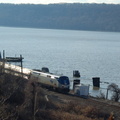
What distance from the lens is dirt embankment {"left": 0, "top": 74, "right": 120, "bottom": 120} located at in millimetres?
24502

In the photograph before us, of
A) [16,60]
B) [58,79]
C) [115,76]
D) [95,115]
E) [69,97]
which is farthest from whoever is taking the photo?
[16,60]

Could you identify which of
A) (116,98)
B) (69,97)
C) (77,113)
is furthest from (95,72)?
(77,113)

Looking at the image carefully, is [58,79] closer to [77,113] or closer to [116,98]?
[116,98]

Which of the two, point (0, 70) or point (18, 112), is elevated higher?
point (0, 70)

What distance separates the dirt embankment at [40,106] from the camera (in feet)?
80.4

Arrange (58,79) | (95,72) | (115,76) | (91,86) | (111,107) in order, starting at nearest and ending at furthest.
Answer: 1. (111,107)
2. (58,79)
3. (91,86)
4. (115,76)
5. (95,72)

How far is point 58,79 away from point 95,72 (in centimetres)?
2778

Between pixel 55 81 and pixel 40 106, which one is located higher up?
pixel 55 81

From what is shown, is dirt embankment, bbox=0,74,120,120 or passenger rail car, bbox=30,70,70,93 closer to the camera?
dirt embankment, bbox=0,74,120,120

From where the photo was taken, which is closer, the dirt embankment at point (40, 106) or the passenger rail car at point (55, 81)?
the dirt embankment at point (40, 106)

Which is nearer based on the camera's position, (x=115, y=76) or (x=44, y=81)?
(x=44, y=81)

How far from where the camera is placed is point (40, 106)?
89.9ft

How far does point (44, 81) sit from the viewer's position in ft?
124

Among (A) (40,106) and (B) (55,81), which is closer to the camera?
(A) (40,106)
